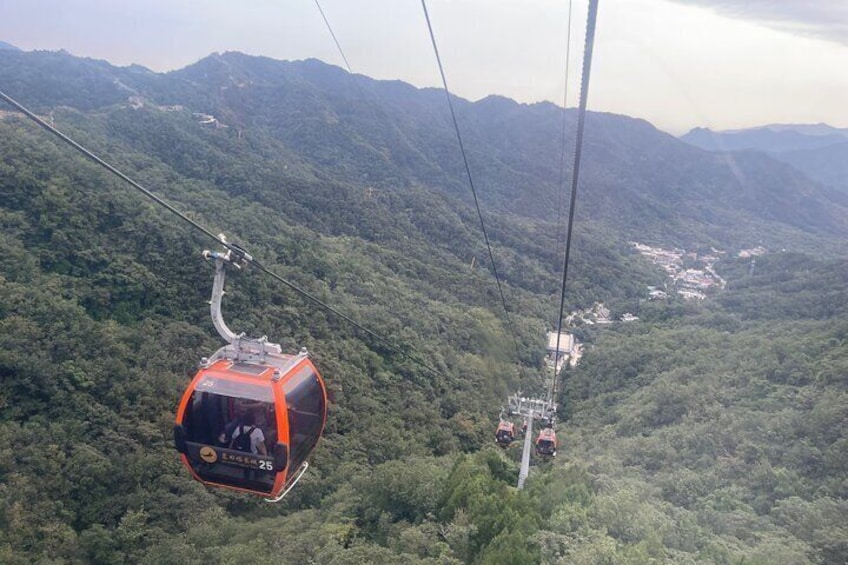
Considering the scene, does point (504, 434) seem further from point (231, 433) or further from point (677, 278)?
point (677, 278)

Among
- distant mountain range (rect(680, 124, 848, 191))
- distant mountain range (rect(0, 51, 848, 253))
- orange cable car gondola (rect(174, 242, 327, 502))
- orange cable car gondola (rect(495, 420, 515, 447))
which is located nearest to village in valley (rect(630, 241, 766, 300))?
distant mountain range (rect(0, 51, 848, 253))

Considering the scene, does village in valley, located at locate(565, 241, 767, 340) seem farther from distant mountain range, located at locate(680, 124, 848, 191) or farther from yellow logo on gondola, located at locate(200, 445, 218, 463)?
distant mountain range, located at locate(680, 124, 848, 191)

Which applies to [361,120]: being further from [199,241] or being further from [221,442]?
[221,442]

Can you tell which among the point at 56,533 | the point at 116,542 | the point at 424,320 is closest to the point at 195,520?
the point at 116,542

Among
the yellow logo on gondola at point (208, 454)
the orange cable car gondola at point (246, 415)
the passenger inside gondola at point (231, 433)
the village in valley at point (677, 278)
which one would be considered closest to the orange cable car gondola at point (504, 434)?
the orange cable car gondola at point (246, 415)

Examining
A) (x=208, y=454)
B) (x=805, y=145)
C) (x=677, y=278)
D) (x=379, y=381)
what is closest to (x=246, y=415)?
(x=208, y=454)

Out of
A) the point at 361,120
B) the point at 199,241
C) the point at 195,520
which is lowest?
the point at 195,520

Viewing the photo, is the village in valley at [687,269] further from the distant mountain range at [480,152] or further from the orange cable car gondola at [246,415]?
the orange cable car gondola at [246,415]
